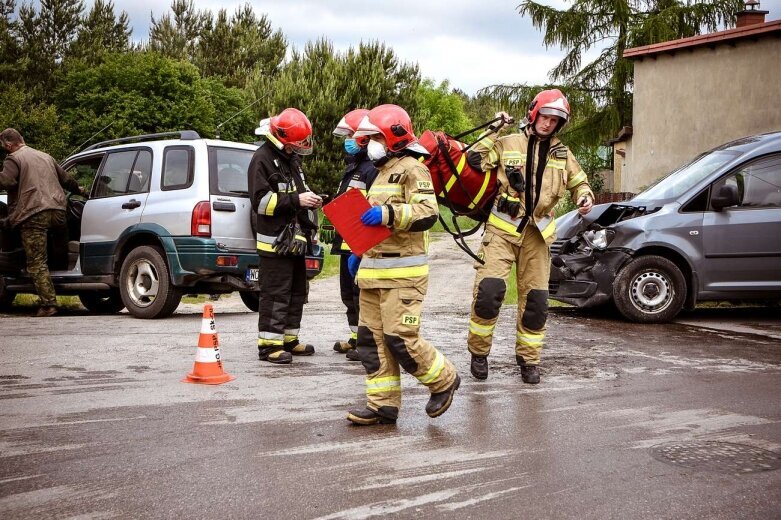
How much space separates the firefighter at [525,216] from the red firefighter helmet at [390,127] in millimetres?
1251

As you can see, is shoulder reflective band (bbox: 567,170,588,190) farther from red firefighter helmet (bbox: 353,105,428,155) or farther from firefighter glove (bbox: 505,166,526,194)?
red firefighter helmet (bbox: 353,105,428,155)

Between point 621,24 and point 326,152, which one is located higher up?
point 621,24

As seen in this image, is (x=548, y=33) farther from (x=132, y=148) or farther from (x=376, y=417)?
(x=376, y=417)

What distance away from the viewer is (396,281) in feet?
17.2

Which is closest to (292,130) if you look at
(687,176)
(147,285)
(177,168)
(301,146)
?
(301,146)

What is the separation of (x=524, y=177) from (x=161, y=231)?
4582 millimetres

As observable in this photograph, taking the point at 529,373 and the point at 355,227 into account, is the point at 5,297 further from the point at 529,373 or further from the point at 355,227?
the point at 355,227

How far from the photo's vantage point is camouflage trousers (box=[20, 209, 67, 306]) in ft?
34.0

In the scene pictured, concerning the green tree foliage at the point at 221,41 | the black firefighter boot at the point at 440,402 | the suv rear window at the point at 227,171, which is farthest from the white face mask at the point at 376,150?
the green tree foliage at the point at 221,41

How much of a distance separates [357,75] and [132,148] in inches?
1244

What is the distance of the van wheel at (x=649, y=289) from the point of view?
33.2 feet

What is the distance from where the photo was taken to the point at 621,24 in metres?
28.7

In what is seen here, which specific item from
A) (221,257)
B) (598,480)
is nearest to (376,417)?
(598,480)

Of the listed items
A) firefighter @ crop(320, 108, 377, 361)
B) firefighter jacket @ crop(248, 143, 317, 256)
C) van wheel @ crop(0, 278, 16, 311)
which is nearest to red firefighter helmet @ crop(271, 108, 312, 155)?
firefighter jacket @ crop(248, 143, 317, 256)
